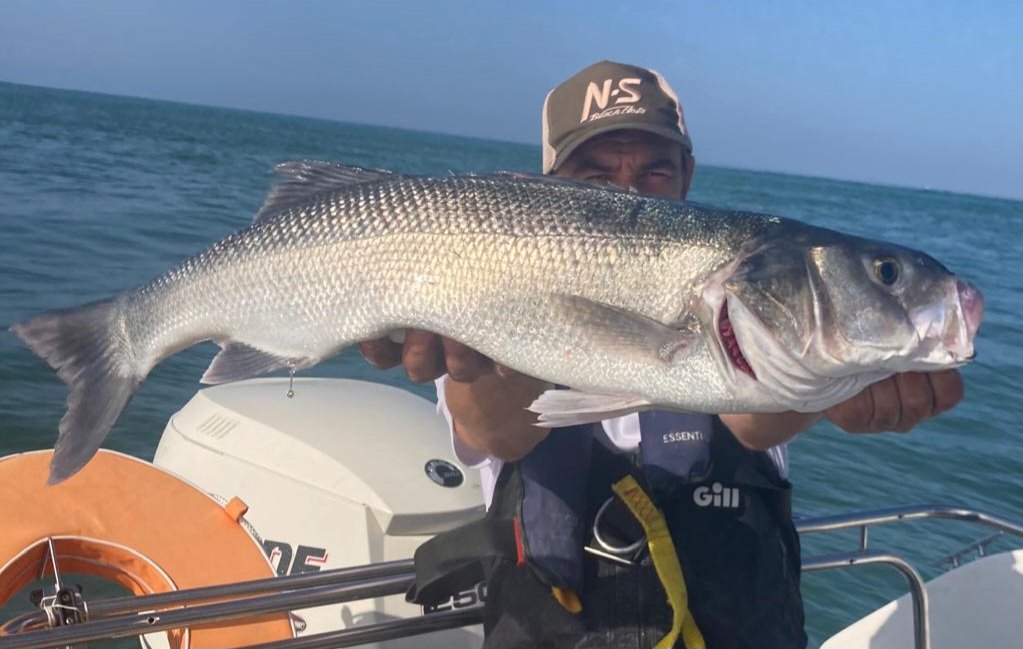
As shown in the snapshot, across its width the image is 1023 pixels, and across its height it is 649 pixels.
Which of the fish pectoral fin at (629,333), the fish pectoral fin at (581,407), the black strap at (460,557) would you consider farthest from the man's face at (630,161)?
the black strap at (460,557)

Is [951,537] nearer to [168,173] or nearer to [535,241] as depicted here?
[535,241]

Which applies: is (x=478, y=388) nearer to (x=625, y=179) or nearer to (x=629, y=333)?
(x=629, y=333)

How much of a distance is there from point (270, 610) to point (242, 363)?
0.75 meters

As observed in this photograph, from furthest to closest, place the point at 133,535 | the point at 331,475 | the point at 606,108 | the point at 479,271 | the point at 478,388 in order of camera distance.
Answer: the point at 331,475 < the point at 606,108 < the point at 133,535 < the point at 478,388 < the point at 479,271

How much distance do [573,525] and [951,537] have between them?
621 cm

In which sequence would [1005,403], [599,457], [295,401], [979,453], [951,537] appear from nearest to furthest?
[599,457], [295,401], [951,537], [979,453], [1005,403]

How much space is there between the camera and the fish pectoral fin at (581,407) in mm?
2168

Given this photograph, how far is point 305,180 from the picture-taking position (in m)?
2.65

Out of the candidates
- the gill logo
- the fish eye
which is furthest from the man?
the fish eye

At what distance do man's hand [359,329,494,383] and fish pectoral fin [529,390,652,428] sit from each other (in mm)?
404

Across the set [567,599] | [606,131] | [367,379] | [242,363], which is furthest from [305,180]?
[367,379]

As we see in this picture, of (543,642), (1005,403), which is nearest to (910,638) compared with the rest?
(543,642)

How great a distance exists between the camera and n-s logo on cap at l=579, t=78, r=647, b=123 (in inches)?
123

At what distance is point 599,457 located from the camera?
8.90 ft
